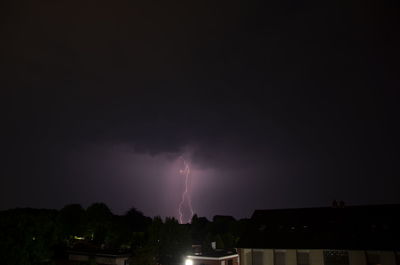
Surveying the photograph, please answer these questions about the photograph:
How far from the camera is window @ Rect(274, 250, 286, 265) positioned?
35022 mm

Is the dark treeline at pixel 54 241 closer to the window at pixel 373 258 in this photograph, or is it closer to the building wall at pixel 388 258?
the window at pixel 373 258

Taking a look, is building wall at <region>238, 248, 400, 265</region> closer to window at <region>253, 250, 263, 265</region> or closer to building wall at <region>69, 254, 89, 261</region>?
window at <region>253, 250, 263, 265</region>

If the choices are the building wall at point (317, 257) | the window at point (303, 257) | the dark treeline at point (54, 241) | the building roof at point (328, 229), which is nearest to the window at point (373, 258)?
the building roof at point (328, 229)

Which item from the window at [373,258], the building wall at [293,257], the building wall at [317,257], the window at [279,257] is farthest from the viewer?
the window at [279,257]

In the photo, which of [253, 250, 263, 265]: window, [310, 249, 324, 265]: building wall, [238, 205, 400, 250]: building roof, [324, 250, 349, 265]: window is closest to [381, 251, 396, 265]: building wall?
[238, 205, 400, 250]: building roof

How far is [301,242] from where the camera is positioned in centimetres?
3506

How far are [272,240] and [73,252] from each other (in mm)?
23032

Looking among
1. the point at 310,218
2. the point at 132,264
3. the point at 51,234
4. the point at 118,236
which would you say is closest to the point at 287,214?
the point at 310,218

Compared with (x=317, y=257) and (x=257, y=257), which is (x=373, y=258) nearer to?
(x=317, y=257)

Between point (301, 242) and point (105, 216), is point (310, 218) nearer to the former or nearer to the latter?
point (301, 242)

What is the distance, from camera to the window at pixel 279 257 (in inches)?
1379

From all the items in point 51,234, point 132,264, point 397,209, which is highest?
point 397,209

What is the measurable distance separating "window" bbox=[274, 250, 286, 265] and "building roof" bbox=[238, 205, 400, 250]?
61 cm

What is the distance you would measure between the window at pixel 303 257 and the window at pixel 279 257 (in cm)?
161
